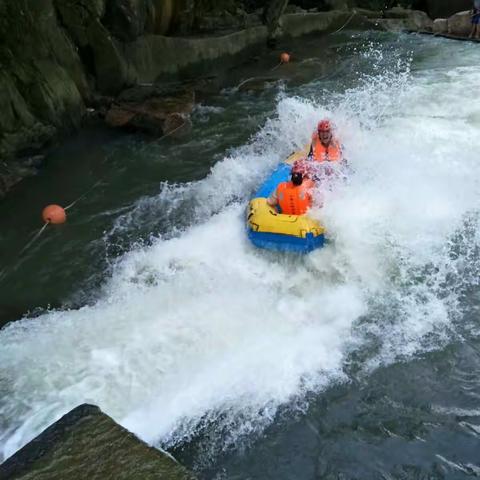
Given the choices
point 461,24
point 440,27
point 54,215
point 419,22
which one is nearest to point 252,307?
point 54,215

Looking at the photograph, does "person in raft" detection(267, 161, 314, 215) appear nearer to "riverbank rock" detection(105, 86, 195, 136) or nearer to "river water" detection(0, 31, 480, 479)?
"river water" detection(0, 31, 480, 479)

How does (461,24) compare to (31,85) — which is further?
(461,24)

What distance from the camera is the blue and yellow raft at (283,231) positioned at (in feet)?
22.7

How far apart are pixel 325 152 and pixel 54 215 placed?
3.94 meters

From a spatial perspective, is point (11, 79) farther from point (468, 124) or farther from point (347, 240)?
point (468, 124)

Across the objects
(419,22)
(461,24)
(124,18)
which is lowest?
(419,22)

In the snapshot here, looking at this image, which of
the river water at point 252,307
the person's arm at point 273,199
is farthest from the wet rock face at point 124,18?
the person's arm at point 273,199

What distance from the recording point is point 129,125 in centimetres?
1111

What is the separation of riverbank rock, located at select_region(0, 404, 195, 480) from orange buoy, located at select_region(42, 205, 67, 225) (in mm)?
4876

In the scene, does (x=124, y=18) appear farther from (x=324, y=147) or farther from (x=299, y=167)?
(x=299, y=167)

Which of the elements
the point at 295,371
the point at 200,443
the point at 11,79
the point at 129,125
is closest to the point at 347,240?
the point at 295,371

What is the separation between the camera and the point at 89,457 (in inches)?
137

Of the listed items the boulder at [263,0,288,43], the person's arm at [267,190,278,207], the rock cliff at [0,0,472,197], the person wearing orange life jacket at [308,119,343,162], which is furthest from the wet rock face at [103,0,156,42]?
the person's arm at [267,190,278,207]

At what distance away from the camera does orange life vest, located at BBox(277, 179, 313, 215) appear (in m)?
7.19
